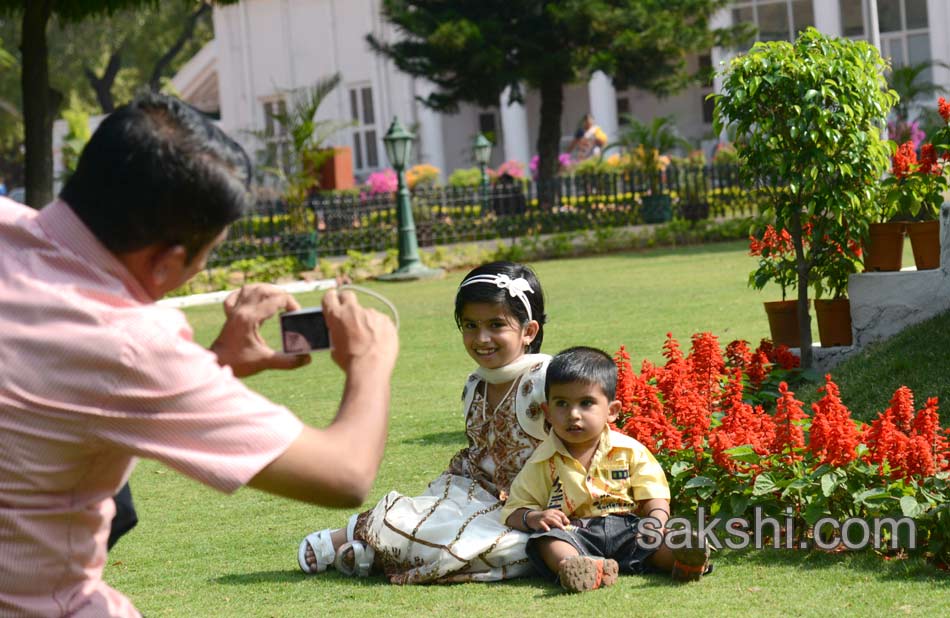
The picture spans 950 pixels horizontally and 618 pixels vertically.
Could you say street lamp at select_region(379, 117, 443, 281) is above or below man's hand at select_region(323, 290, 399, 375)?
above

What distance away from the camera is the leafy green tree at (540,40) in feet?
69.3

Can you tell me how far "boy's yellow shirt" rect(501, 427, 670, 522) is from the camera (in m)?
4.24

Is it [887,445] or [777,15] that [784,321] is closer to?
[887,445]

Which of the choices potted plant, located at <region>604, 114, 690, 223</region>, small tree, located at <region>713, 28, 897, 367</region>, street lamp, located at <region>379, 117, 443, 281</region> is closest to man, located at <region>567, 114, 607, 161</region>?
potted plant, located at <region>604, 114, 690, 223</region>

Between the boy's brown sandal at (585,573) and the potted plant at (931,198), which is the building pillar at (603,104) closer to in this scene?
the potted plant at (931,198)

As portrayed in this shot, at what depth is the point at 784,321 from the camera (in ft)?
24.4

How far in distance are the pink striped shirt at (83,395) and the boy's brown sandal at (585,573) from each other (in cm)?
213

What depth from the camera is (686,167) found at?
70.4ft

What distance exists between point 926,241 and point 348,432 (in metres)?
5.51

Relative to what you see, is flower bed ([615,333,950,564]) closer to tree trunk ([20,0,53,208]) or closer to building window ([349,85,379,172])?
tree trunk ([20,0,53,208])

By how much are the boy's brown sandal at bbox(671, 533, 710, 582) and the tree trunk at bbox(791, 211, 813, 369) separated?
3.20 metres

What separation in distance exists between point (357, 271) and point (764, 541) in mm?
14107

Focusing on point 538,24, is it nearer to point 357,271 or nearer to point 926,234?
point 357,271

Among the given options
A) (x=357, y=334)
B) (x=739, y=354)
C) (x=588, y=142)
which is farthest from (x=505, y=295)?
(x=588, y=142)
